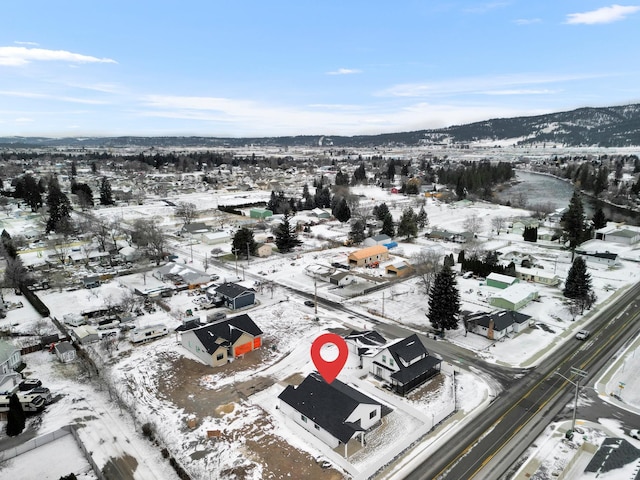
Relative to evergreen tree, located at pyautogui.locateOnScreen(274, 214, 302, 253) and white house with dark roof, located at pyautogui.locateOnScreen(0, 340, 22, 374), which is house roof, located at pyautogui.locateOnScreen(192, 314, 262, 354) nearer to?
white house with dark roof, located at pyautogui.locateOnScreen(0, 340, 22, 374)

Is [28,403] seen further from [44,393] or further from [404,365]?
[404,365]

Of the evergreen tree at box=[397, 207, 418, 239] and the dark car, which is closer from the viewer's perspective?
the dark car

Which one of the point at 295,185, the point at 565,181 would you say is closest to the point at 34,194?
the point at 295,185

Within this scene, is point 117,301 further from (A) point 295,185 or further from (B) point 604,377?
(A) point 295,185

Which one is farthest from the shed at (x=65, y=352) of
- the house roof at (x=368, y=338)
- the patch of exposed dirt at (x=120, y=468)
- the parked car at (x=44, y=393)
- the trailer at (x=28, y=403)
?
the house roof at (x=368, y=338)

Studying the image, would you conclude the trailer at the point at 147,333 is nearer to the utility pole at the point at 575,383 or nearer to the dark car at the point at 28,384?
the dark car at the point at 28,384

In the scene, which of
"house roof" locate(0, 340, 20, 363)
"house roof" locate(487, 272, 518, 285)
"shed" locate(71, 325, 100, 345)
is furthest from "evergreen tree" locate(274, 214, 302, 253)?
"house roof" locate(0, 340, 20, 363)

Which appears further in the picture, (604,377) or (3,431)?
(604,377)
